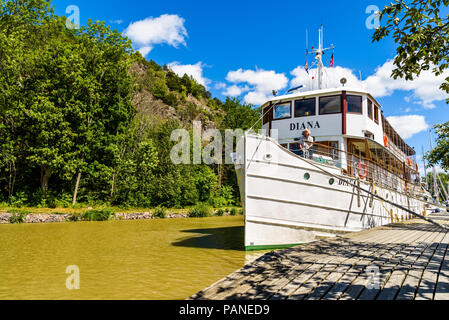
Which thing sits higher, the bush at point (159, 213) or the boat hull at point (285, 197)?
the boat hull at point (285, 197)

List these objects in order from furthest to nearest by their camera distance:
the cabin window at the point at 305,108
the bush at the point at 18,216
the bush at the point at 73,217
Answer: the bush at the point at 73,217, the bush at the point at 18,216, the cabin window at the point at 305,108

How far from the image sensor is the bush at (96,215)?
1794 centimetres

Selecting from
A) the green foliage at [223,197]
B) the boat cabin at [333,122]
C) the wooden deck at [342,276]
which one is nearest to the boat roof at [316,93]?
the boat cabin at [333,122]

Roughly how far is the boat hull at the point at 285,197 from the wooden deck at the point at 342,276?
7.96ft

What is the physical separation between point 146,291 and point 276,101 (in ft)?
28.9

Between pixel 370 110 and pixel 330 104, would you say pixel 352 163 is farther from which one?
pixel 370 110

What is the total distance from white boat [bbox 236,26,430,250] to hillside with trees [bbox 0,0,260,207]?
1581 cm

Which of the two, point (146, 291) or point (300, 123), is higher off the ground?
point (300, 123)

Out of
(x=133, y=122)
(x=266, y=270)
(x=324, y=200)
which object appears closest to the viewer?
(x=266, y=270)

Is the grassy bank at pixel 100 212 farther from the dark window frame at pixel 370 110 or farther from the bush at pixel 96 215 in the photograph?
the dark window frame at pixel 370 110

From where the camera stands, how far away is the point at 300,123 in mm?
10812

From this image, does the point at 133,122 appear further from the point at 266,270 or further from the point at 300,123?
the point at 266,270

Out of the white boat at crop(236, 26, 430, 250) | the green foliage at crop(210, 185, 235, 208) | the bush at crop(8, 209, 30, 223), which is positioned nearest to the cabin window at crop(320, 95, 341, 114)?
the white boat at crop(236, 26, 430, 250)
